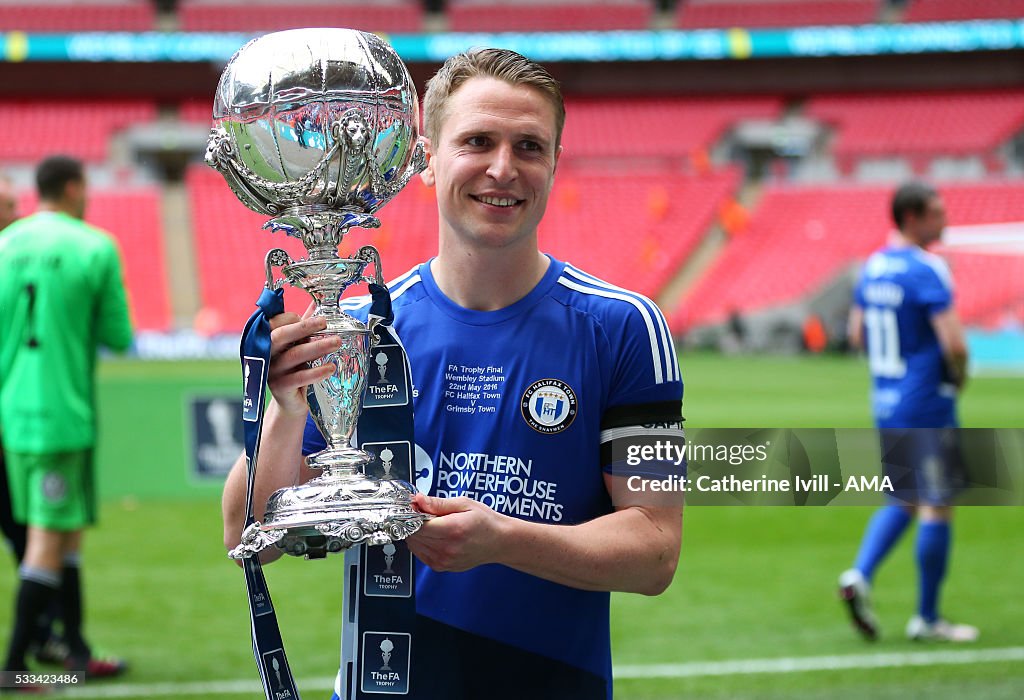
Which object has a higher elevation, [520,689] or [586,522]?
[586,522]

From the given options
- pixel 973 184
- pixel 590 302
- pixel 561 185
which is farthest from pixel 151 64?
pixel 590 302

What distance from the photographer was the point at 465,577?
1.57 m

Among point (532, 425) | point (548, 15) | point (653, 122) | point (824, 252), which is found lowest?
point (532, 425)

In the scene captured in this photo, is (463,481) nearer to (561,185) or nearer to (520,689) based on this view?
(520,689)

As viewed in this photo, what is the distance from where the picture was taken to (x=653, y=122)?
2728 centimetres

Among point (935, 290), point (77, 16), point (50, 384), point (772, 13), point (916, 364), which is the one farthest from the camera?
point (772, 13)

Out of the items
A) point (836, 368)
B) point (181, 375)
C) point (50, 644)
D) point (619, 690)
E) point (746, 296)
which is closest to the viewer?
point (619, 690)

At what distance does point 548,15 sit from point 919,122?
29.6ft

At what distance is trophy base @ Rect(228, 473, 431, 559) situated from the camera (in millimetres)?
1268

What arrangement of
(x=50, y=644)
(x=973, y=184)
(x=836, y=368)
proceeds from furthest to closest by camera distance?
(x=973, y=184) < (x=836, y=368) < (x=50, y=644)

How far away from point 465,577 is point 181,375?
49.0ft

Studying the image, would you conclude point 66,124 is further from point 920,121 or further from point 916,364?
point 916,364

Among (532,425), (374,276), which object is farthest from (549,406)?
(374,276)

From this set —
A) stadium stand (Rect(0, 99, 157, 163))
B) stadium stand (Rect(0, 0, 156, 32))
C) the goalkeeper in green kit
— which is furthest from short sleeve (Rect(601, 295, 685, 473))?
stadium stand (Rect(0, 0, 156, 32))
